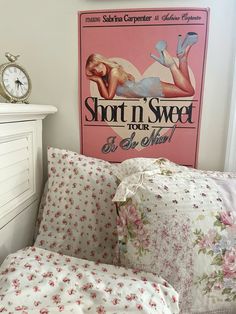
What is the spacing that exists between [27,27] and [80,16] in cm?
22

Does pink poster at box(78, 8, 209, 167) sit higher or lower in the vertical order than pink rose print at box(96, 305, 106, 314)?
higher

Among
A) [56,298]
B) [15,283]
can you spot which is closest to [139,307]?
[56,298]

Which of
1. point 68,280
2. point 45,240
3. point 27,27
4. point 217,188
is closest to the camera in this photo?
point 68,280

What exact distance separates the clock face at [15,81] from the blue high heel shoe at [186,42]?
575 millimetres

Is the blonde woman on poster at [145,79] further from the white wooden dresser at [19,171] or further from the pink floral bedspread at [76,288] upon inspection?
the pink floral bedspread at [76,288]

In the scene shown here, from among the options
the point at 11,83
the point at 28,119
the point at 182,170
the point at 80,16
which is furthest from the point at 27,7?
the point at 182,170

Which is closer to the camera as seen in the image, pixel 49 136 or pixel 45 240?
pixel 45 240

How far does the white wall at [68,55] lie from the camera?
2.90ft

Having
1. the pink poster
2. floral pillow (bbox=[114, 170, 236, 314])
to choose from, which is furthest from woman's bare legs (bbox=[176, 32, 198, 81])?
floral pillow (bbox=[114, 170, 236, 314])

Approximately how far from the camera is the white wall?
88 centimetres

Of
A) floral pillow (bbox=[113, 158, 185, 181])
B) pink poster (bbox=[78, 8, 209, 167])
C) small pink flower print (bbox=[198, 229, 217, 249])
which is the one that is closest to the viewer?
small pink flower print (bbox=[198, 229, 217, 249])

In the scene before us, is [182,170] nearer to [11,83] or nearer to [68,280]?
[68,280]

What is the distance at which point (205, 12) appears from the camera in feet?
2.84

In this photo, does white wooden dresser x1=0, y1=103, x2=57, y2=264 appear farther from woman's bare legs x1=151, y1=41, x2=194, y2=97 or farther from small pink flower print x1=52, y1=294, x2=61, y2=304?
woman's bare legs x1=151, y1=41, x2=194, y2=97
